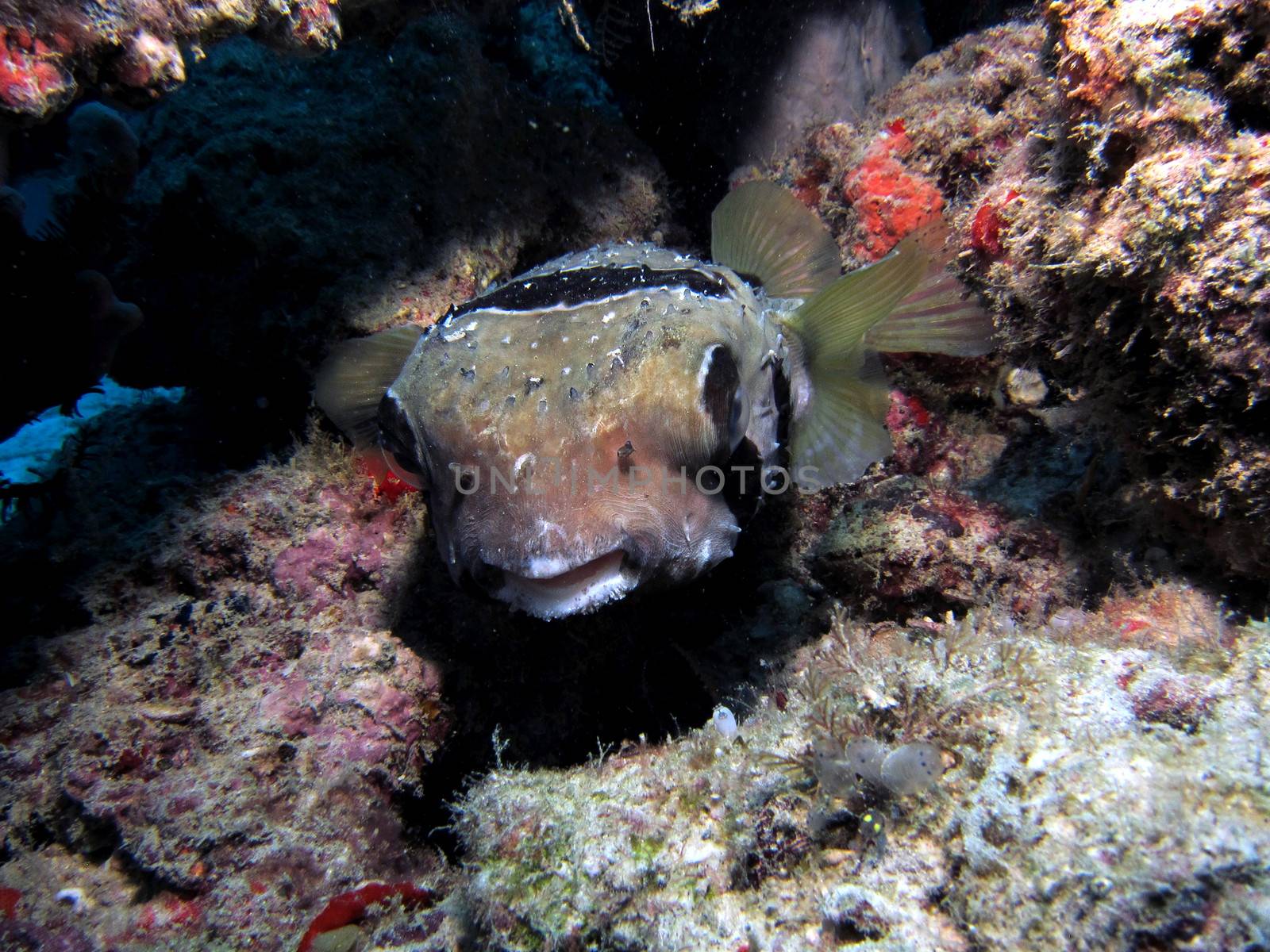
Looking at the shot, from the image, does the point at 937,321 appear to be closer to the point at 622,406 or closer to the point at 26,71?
the point at 622,406

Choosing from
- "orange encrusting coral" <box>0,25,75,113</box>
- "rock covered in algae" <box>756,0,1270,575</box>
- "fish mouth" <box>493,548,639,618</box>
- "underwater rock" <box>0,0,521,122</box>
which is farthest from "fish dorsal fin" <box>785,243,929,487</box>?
"orange encrusting coral" <box>0,25,75,113</box>

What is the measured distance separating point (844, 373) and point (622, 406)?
160 cm

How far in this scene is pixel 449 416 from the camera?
2.65 m

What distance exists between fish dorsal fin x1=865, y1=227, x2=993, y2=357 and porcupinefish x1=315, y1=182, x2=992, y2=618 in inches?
0.4

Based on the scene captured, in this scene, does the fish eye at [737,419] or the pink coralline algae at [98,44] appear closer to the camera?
the pink coralline algae at [98,44]

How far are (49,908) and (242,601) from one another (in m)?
1.34

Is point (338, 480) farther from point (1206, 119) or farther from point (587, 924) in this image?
point (1206, 119)

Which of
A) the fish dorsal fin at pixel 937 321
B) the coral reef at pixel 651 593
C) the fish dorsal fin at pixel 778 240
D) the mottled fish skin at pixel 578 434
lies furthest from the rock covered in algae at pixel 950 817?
the fish dorsal fin at pixel 778 240

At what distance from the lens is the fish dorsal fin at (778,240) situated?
433 cm

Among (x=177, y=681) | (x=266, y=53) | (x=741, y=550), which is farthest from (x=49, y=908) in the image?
(x=266, y=53)

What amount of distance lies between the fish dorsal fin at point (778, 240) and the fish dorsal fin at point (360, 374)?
224 cm

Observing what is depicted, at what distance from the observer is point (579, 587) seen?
2.40m

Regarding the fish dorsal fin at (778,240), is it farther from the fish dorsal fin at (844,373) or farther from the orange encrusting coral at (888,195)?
the fish dorsal fin at (844,373)

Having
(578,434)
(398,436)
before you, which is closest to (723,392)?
(578,434)
